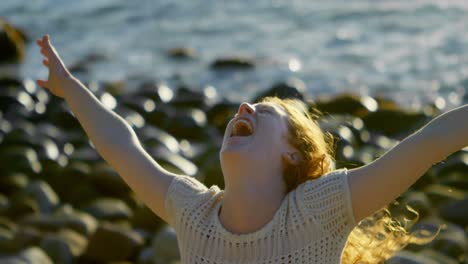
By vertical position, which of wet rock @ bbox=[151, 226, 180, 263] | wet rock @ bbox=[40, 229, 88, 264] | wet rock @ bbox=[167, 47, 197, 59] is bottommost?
wet rock @ bbox=[167, 47, 197, 59]

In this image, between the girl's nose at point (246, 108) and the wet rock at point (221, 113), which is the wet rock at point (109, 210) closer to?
the wet rock at point (221, 113)

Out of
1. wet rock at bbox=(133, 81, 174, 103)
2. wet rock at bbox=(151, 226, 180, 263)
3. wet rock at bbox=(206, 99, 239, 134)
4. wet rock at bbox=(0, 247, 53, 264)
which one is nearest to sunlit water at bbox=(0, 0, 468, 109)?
wet rock at bbox=(133, 81, 174, 103)

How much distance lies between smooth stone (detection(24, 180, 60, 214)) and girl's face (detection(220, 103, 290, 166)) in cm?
387

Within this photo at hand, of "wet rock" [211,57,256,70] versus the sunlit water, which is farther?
"wet rock" [211,57,256,70]

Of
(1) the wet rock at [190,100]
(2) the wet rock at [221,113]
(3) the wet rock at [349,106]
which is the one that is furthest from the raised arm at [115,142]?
(1) the wet rock at [190,100]

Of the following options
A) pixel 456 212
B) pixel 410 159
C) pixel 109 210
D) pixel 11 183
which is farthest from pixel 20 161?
pixel 410 159

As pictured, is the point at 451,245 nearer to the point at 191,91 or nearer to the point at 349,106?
the point at 349,106

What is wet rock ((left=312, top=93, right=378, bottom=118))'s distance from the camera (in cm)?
894

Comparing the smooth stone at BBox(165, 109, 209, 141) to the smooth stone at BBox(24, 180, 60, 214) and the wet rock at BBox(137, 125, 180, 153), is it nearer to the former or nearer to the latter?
the wet rock at BBox(137, 125, 180, 153)

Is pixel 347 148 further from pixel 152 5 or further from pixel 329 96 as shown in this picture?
pixel 152 5

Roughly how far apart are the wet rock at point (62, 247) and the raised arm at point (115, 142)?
230cm

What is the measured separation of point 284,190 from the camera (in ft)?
9.95

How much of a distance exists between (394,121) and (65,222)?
3.56 metres

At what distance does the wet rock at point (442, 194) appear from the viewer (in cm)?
608
